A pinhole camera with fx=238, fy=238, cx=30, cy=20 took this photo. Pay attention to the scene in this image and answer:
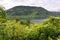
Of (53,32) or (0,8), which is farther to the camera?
(0,8)

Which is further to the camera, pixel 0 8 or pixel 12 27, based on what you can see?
pixel 0 8

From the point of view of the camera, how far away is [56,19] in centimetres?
3450

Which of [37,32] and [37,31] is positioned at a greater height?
[37,31]

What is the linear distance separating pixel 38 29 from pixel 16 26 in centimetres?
410

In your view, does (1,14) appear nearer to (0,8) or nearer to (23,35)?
(0,8)

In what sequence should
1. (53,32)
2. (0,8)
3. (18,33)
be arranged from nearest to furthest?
(53,32) → (18,33) → (0,8)

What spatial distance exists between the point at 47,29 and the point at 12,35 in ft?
17.9

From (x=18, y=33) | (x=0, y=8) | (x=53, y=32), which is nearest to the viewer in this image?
(x=53, y=32)

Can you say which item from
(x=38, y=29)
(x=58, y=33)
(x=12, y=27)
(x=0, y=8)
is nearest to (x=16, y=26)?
(x=12, y=27)

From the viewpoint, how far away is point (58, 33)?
105 ft

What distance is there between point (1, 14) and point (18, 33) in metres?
32.6

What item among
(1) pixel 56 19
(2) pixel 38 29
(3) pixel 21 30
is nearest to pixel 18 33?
(3) pixel 21 30

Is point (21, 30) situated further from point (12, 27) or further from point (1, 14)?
point (1, 14)

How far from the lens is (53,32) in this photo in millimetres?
31906
